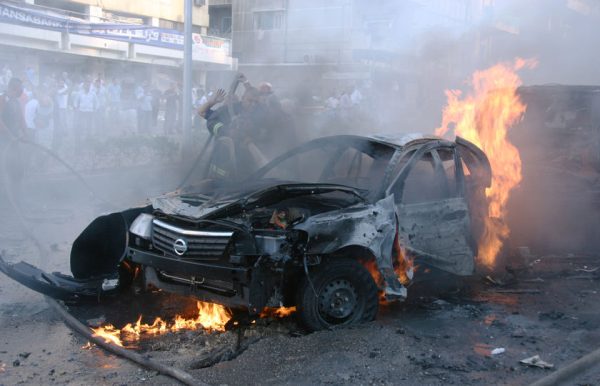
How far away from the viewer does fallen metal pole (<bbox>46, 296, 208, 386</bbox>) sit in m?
3.95

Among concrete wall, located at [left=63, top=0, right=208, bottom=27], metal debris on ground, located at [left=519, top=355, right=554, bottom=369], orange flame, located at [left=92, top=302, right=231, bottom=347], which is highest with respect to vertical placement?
concrete wall, located at [left=63, top=0, right=208, bottom=27]

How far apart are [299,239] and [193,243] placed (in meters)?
0.79

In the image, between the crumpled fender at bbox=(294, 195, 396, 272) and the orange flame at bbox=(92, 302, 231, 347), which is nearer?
the crumpled fender at bbox=(294, 195, 396, 272)

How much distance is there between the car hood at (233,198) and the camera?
4816 mm

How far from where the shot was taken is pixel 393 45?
40.9 ft

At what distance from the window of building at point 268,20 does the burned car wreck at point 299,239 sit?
670cm

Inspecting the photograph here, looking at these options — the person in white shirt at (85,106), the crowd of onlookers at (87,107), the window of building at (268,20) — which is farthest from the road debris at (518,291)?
Result: the person in white shirt at (85,106)

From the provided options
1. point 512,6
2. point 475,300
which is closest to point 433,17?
point 512,6

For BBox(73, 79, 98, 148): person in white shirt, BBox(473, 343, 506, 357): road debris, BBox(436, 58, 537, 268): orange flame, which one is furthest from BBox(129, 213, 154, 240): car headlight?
BBox(73, 79, 98, 148): person in white shirt

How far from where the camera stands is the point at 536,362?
4.37 meters

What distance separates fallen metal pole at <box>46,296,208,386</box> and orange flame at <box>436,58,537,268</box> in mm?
3732

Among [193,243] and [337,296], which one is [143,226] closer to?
[193,243]

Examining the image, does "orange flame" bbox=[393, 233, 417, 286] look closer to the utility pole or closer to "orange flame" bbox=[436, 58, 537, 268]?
"orange flame" bbox=[436, 58, 537, 268]

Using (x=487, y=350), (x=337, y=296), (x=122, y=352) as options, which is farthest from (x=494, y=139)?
(x=122, y=352)
